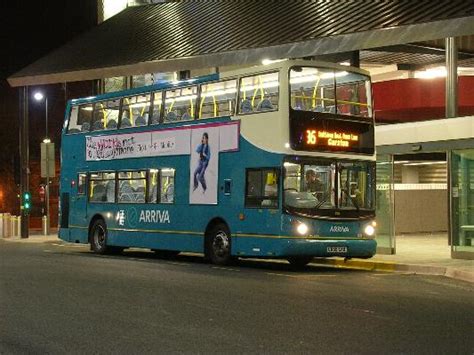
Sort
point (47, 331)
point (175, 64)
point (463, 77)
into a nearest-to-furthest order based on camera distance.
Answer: point (47, 331), point (175, 64), point (463, 77)

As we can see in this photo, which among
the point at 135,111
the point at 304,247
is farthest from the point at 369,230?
the point at 135,111

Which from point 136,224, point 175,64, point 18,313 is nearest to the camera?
point 18,313

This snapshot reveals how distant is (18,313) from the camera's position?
10180mm

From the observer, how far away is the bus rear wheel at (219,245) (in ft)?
59.4

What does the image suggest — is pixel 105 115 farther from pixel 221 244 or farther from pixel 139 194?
pixel 221 244

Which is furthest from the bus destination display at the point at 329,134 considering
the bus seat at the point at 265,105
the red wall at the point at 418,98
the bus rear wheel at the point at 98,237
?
the red wall at the point at 418,98

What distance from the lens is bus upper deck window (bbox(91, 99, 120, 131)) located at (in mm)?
22062

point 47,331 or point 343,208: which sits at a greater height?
point 343,208

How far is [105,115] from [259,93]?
6.89m

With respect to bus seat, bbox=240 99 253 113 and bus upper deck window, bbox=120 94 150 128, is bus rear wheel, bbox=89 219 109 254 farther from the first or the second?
bus seat, bbox=240 99 253 113

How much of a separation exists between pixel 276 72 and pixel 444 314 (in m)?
7.83

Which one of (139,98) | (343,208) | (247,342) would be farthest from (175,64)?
(247,342)

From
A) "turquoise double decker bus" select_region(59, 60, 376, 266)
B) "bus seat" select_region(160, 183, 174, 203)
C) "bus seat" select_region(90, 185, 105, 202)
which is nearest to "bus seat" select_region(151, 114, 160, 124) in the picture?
"turquoise double decker bus" select_region(59, 60, 376, 266)

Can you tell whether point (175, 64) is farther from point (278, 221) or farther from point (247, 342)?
point (247, 342)
